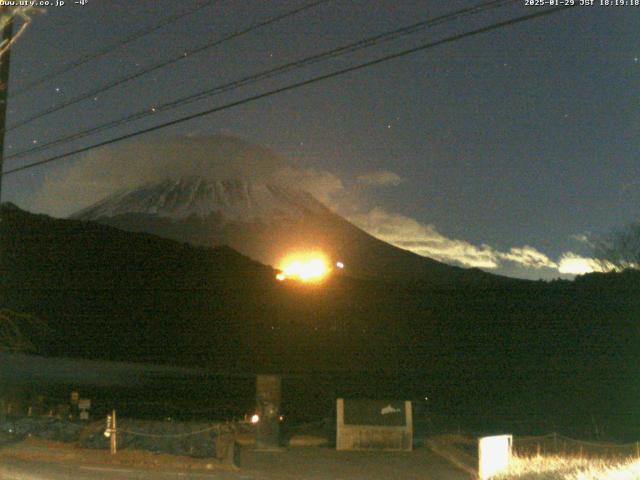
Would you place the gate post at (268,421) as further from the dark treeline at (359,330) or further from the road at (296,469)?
the dark treeline at (359,330)

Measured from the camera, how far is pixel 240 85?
36.9 ft

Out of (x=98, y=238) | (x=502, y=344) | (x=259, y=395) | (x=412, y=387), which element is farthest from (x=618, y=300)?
(x=98, y=238)

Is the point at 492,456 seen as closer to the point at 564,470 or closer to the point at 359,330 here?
the point at 564,470

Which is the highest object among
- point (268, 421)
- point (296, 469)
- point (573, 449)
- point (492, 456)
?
point (492, 456)

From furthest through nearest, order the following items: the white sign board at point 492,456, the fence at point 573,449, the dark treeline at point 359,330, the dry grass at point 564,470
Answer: the dark treeline at point 359,330
the fence at point 573,449
the white sign board at point 492,456
the dry grass at point 564,470

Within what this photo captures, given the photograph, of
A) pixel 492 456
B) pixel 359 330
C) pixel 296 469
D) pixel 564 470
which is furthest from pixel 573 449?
pixel 359 330

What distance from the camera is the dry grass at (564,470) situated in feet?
41.4

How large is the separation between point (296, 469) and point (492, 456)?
580 centimetres

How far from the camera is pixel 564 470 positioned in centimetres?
1441

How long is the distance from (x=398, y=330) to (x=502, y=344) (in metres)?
7.13

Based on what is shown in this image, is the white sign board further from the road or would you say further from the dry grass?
the road

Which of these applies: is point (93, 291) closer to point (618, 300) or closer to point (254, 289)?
point (254, 289)

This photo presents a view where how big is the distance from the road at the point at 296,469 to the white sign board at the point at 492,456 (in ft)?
5.06

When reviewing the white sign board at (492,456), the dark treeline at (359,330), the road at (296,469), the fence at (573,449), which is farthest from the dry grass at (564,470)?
the dark treeline at (359,330)
